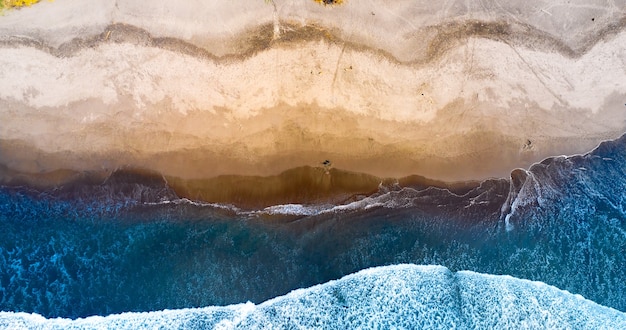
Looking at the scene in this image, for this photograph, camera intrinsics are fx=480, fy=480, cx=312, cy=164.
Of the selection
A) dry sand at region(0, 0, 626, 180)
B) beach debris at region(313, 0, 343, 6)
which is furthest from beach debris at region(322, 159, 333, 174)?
beach debris at region(313, 0, 343, 6)

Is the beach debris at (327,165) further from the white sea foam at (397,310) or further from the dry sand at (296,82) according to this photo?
the white sea foam at (397,310)

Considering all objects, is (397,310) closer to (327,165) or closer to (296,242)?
(296,242)

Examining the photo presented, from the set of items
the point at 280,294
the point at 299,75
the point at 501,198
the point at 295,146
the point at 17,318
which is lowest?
the point at 17,318

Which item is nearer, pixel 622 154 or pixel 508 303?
pixel 508 303

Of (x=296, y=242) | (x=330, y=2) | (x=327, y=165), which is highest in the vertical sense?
(x=330, y=2)

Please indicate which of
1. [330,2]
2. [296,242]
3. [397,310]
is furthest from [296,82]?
[397,310]

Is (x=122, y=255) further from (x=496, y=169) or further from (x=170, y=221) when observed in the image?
(x=496, y=169)

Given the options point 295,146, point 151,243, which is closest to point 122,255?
point 151,243
